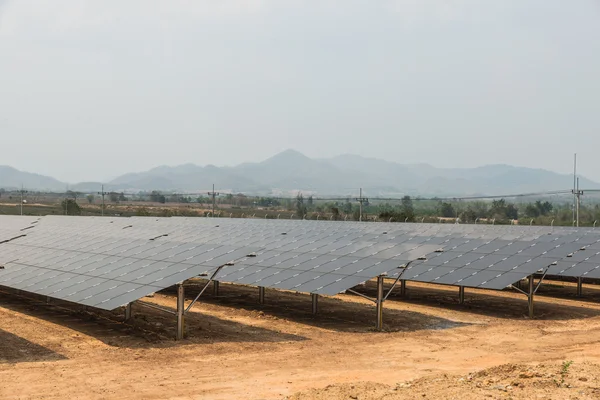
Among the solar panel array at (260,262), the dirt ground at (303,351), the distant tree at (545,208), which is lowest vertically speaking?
the dirt ground at (303,351)

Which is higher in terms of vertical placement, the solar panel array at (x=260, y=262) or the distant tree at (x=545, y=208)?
the distant tree at (x=545, y=208)

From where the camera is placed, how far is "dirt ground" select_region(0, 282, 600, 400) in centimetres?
1273

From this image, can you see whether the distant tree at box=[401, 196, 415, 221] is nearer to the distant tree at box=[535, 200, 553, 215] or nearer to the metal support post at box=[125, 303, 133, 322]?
the distant tree at box=[535, 200, 553, 215]

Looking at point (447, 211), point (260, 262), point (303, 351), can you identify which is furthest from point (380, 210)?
point (303, 351)

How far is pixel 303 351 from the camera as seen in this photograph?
17.6 metres

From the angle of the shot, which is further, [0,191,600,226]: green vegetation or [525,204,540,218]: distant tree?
[525,204,540,218]: distant tree

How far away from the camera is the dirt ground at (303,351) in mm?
12727

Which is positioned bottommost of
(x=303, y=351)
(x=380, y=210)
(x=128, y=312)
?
(x=303, y=351)

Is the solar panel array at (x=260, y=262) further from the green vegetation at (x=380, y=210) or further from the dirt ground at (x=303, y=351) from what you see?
the green vegetation at (x=380, y=210)

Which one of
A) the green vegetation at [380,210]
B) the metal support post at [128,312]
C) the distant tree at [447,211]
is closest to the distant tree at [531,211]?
the green vegetation at [380,210]

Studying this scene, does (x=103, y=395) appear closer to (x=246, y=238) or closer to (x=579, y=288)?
(x=246, y=238)

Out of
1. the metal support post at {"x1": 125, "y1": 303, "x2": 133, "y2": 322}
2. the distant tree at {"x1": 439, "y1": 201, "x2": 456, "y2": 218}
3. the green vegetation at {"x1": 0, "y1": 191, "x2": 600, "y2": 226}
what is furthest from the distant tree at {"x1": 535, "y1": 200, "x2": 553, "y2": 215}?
the metal support post at {"x1": 125, "y1": 303, "x2": 133, "y2": 322}

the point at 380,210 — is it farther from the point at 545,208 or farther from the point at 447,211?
the point at 545,208

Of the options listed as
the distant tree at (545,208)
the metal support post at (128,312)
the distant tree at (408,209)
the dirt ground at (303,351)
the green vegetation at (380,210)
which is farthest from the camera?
the distant tree at (545,208)
